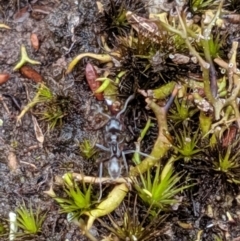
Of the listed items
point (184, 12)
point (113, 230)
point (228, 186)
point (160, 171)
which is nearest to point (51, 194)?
point (113, 230)

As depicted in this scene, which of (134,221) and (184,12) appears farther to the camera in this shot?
(184,12)

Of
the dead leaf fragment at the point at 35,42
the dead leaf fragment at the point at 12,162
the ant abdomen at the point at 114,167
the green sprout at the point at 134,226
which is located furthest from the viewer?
the dead leaf fragment at the point at 35,42

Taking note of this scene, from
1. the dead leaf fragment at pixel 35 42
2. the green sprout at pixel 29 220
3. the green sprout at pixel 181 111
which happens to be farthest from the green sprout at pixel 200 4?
the green sprout at pixel 29 220

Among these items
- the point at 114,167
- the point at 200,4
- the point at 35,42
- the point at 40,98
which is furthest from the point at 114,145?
the point at 200,4

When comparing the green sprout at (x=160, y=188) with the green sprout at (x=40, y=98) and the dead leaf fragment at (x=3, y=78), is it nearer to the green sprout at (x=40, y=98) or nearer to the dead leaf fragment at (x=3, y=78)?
the green sprout at (x=40, y=98)

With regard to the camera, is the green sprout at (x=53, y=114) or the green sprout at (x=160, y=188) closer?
the green sprout at (x=160, y=188)

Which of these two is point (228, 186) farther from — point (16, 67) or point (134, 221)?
point (16, 67)

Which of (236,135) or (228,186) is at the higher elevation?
(236,135)
